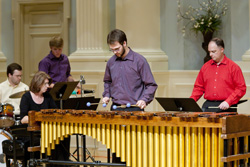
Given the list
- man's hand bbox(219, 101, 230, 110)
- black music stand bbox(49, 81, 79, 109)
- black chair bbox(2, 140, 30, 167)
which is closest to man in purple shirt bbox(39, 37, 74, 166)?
black music stand bbox(49, 81, 79, 109)

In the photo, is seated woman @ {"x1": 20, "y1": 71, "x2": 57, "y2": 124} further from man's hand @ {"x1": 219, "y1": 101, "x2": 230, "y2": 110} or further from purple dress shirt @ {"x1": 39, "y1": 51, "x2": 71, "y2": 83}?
man's hand @ {"x1": 219, "y1": 101, "x2": 230, "y2": 110}

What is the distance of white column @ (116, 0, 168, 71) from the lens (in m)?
7.86

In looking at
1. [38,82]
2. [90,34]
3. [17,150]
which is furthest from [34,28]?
[17,150]

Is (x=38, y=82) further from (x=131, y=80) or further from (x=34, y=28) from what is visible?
(x=34, y=28)

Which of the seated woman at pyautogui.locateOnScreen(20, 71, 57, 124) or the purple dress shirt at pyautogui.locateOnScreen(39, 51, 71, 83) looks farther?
the purple dress shirt at pyautogui.locateOnScreen(39, 51, 71, 83)

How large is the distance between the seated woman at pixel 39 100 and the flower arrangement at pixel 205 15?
10.3ft

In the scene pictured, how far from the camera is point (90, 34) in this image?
26.8ft

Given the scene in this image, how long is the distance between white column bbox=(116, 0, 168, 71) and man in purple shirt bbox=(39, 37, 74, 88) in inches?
50.7

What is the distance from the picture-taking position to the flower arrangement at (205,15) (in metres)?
7.97

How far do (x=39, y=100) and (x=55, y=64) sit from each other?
1327 millimetres

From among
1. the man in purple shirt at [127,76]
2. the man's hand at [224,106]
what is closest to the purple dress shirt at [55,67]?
the man in purple shirt at [127,76]

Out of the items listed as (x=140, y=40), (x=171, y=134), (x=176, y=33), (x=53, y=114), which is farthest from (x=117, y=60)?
(x=176, y=33)

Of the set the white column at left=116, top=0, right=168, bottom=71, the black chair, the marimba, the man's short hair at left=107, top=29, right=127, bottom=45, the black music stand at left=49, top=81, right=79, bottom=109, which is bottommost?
the black chair

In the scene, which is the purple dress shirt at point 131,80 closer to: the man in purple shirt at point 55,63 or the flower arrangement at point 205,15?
the man in purple shirt at point 55,63
